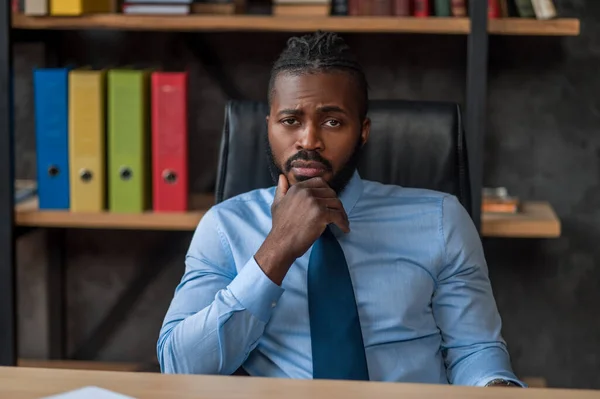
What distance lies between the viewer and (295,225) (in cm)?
141

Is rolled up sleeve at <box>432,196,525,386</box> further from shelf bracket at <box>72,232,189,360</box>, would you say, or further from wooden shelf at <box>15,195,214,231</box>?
shelf bracket at <box>72,232,189,360</box>

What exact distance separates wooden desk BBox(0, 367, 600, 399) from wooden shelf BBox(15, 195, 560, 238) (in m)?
1.11

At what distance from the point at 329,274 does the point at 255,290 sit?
0.13m

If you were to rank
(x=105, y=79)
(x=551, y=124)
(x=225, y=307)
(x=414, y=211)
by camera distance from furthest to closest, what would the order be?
1. (x=551, y=124)
2. (x=105, y=79)
3. (x=414, y=211)
4. (x=225, y=307)

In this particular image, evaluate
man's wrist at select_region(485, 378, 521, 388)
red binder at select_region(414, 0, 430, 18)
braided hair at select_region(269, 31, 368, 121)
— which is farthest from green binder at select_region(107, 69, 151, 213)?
man's wrist at select_region(485, 378, 521, 388)

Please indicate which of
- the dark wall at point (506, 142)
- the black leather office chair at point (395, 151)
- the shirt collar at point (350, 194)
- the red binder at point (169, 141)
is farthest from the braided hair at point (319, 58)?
the dark wall at point (506, 142)

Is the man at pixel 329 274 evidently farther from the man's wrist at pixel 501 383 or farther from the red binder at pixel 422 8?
the red binder at pixel 422 8

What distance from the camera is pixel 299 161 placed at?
1.46 m

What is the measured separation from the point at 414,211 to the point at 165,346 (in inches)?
17.1

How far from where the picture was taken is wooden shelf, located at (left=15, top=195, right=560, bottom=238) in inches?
87.8

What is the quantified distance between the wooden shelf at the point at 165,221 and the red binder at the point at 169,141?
36mm

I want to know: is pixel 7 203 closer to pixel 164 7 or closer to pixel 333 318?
pixel 164 7

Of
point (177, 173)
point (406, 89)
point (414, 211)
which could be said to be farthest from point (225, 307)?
point (406, 89)

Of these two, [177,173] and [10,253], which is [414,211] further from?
[10,253]
